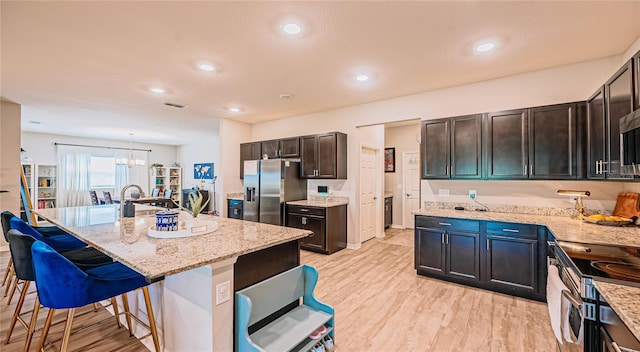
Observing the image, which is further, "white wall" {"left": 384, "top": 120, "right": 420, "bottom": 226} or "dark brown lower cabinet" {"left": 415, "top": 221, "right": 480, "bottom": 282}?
"white wall" {"left": 384, "top": 120, "right": 420, "bottom": 226}

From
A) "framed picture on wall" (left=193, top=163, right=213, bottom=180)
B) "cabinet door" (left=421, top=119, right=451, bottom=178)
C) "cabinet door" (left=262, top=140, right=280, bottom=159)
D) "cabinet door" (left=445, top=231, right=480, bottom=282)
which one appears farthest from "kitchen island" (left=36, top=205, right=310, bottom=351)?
"framed picture on wall" (left=193, top=163, right=213, bottom=180)

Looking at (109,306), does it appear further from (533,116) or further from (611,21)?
(611,21)

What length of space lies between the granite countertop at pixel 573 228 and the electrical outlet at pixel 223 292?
8.41ft

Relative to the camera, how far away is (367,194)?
5422 mm

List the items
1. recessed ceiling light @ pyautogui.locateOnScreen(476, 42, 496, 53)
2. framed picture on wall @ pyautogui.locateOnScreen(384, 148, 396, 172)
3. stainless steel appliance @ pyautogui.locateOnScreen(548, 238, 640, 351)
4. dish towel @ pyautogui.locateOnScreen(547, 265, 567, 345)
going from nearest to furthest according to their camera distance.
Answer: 1. stainless steel appliance @ pyautogui.locateOnScreen(548, 238, 640, 351)
2. dish towel @ pyautogui.locateOnScreen(547, 265, 567, 345)
3. recessed ceiling light @ pyautogui.locateOnScreen(476, 42, 496, 53)
4. framed picture on wall @ pyautogui.locateOnScreen(384, 148, 396, 172)

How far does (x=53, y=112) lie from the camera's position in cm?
534

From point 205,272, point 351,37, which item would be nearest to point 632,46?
point 351,37

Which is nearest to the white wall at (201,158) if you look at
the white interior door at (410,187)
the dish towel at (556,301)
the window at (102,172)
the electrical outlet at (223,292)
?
the window at (102,172)

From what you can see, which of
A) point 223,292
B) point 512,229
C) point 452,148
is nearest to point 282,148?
point 452,148

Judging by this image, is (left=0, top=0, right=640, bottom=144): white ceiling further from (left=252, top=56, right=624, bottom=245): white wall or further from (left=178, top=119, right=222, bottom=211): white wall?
(left=178, top=119, right=222, bottom=211): white wall

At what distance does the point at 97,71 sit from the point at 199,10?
7.06ft

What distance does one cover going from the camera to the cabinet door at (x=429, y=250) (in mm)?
3372

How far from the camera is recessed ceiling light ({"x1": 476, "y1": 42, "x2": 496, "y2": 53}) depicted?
266 centimetres

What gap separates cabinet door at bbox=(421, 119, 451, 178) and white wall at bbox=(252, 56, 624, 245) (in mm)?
398
